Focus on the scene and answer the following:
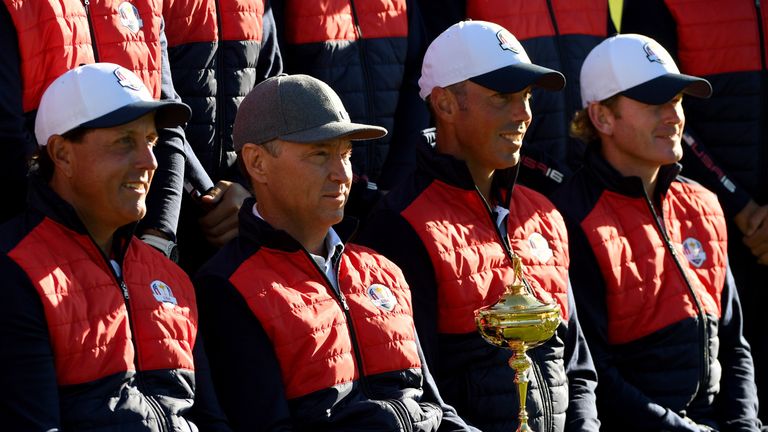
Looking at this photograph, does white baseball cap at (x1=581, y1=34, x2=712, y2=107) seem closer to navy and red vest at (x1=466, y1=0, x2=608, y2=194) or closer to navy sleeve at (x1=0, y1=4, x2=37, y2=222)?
navy and red vest at (x1=466, y1=0, x2=608, y2=194)

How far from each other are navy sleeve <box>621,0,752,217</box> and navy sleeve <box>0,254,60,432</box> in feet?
10.8

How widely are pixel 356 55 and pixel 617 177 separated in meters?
1.02

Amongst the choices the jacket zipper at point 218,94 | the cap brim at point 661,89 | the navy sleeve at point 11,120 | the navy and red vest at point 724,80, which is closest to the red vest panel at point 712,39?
the navy and red vest at point 724,80

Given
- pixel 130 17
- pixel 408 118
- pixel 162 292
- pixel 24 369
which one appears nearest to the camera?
pixel 24 369

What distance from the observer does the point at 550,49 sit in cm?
532

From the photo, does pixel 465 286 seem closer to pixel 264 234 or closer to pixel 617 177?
pixel 264 234

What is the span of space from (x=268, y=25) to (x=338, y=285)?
4.27 ft

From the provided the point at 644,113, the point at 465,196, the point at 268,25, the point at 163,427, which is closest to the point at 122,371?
the point at 163,427

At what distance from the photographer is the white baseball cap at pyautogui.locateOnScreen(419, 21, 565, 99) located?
14.0 feet

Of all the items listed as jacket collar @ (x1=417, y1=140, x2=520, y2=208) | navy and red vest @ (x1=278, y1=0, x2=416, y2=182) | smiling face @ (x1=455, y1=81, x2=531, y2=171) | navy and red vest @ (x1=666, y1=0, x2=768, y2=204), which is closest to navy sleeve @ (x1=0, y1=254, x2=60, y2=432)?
jacket collar @ (x1=417, y1=140, x2=520, y2=208)

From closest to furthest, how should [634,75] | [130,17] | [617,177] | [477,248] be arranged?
1. [130,17]
2. [477,248]
3. [617,177]
4. [634,75]

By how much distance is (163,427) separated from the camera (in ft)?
10.6

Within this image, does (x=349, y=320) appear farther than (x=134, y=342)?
Yes

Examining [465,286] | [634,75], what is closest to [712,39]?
[634,75]
